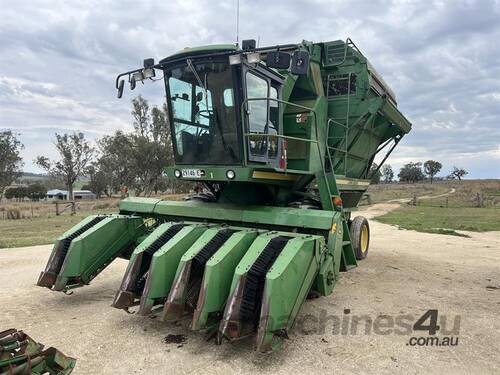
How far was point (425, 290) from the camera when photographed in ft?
22.0

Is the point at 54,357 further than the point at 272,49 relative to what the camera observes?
No

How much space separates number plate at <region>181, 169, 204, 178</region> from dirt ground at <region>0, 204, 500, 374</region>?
197cm

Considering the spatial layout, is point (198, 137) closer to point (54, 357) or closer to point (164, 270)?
point (164, 270)

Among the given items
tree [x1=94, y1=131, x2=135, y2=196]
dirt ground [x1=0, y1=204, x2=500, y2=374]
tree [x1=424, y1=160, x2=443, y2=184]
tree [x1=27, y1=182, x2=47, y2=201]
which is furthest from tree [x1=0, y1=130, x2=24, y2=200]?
tree [x1=424, y1=160, x2=443, y2=184]

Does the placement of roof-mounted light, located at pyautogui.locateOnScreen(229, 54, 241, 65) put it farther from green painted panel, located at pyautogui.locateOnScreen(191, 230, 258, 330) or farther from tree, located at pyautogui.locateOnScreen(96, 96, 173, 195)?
tree, located at pyautogui.locateOnScreen(96, 96, 173, 195)

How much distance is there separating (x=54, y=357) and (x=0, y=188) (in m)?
48.5

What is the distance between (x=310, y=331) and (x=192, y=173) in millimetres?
2584

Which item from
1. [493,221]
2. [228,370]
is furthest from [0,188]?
[228,370]

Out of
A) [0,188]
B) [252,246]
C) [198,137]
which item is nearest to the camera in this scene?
[252,246]

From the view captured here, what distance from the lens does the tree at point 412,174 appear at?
97.9 metres

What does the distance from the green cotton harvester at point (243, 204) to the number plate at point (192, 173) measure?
2cm

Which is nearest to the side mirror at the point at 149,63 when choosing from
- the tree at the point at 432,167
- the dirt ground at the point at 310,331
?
the dirt ground at the point at 310,331

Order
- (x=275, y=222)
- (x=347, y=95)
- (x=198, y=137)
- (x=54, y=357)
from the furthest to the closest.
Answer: (x=347, y=95) → (x=198, y=137) → (x=275, y=222) → (x=54, y=357)

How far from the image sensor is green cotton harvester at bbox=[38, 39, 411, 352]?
416cm
